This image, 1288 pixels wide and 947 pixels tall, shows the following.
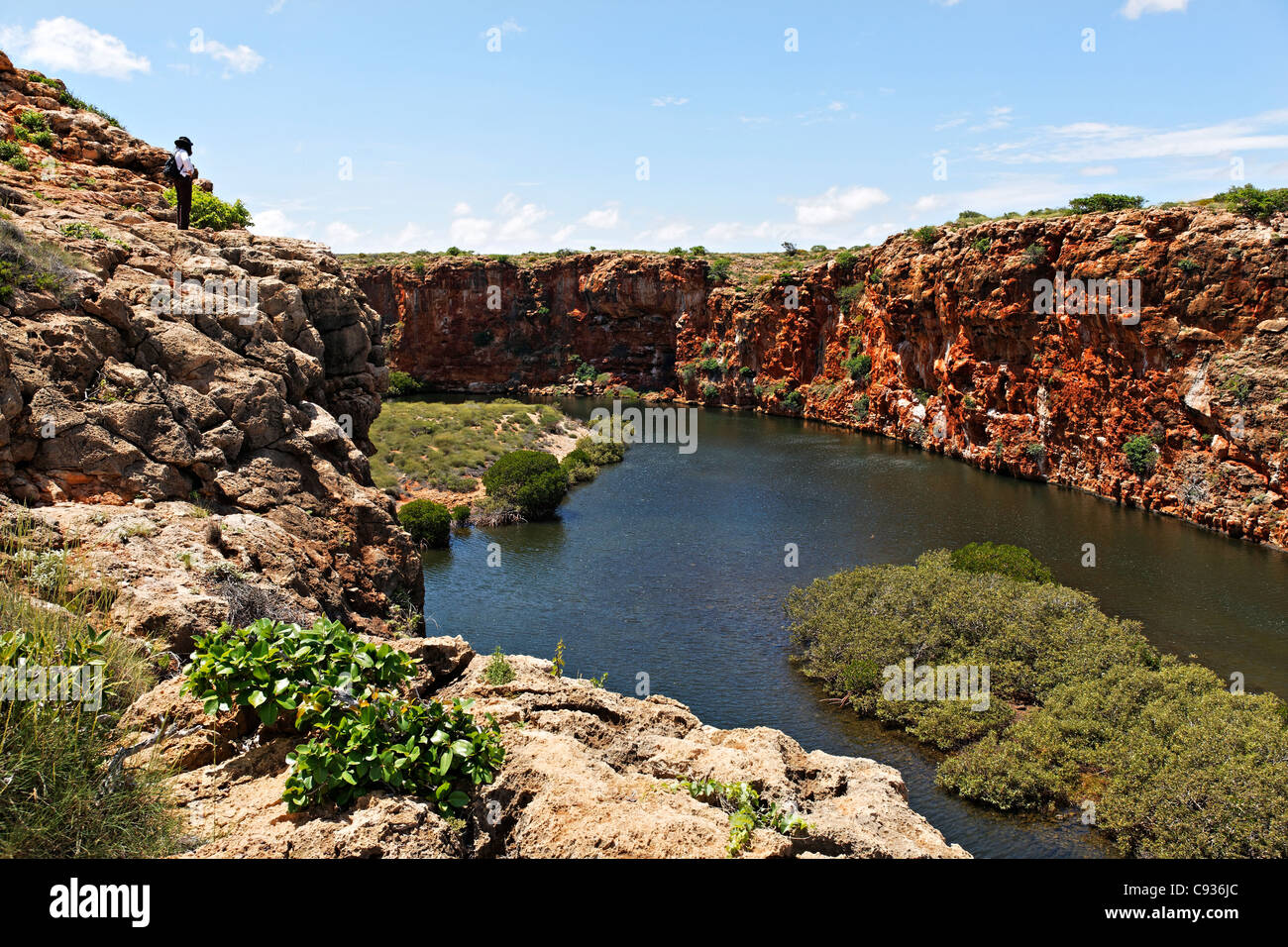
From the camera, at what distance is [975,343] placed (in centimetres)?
4603

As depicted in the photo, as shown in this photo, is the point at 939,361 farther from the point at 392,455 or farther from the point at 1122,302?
the point at 392,455

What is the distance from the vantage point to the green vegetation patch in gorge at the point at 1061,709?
1259cm

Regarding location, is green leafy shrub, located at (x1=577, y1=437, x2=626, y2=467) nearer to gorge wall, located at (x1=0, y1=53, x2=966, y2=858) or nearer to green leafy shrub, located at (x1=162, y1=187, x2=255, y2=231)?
gorge wall, located at (x1=0, y1=53, x2=966, y2=858)

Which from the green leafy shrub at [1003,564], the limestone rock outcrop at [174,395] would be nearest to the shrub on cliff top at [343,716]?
the limestone rock outcrop at [174,395]

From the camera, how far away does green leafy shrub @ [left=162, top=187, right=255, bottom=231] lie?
58.2 feet

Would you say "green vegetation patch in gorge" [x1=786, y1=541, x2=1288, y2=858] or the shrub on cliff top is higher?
the shrub on cliff top

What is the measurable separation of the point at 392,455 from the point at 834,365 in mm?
34507

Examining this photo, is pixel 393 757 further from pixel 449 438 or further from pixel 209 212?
pixel 449 438

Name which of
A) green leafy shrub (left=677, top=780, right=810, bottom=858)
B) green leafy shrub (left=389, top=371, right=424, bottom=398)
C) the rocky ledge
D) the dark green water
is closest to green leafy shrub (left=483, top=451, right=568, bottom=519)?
the dark green water

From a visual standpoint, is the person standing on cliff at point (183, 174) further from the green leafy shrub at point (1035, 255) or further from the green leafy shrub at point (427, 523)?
the green leafy shrub at point (1035, 255)

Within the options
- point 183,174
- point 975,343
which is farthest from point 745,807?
point 975,343

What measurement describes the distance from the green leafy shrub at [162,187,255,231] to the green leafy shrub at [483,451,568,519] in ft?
60.5

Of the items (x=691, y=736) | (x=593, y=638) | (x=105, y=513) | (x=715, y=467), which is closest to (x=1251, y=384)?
(x=715, y=467)

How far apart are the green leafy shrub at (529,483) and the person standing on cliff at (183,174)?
19.9m
